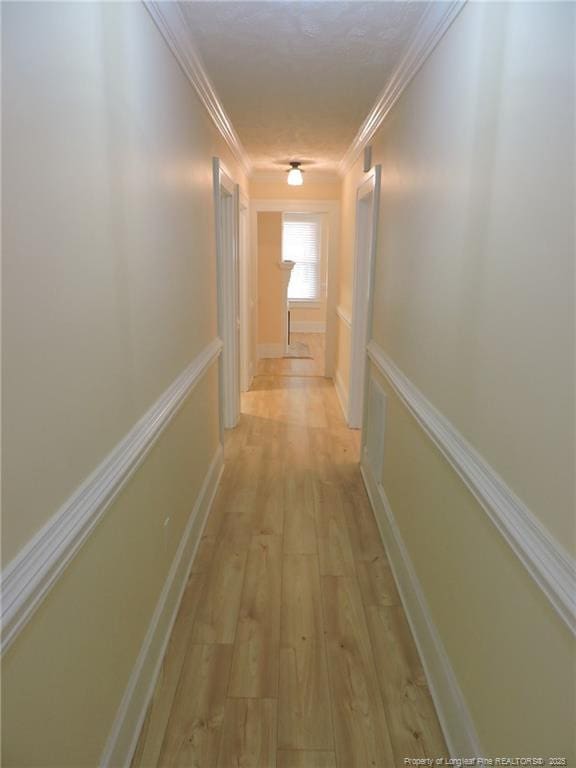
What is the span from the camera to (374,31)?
1.97 m

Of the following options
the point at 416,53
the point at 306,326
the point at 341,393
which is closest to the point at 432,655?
the point at 416,53

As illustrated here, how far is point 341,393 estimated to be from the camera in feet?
17.3

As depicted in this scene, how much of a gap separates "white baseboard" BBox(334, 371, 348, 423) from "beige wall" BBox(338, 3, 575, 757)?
267cm

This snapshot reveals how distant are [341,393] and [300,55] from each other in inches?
136

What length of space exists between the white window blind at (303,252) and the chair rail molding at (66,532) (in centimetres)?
787

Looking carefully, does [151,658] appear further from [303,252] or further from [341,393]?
[303,252]

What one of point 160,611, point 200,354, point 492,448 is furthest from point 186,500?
point 492,448

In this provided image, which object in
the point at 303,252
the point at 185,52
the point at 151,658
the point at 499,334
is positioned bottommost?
the point at 151,658

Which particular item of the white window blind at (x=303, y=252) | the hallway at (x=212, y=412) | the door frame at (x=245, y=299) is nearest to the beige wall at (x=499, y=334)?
the hallway at (x=212, y=412)

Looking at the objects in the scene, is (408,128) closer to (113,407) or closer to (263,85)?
(263,85)

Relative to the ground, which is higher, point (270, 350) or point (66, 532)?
point (66, 532)

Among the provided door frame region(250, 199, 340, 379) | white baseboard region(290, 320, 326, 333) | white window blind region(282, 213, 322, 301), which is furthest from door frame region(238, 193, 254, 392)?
white baseboard region(290, 320, 326, 333)

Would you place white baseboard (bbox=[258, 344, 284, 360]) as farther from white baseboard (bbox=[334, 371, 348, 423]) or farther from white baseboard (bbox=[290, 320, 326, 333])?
white baseboard (bbox=[290, 320, 326, 333])

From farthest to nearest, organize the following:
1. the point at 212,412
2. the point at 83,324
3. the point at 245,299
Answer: the point at 245,299 < the point at 212,412 < the point at 83,324
